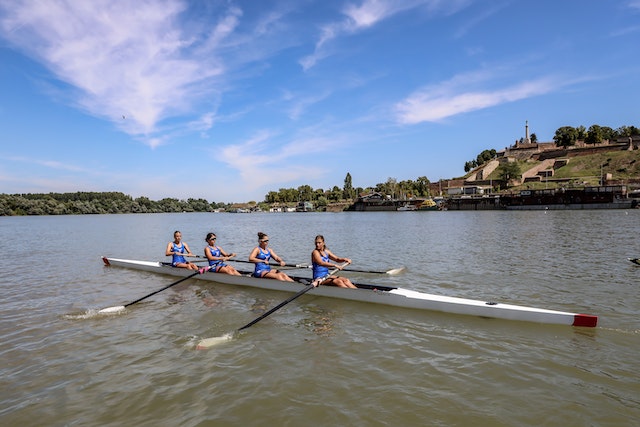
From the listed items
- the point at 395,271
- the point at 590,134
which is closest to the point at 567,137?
the point at 590,134

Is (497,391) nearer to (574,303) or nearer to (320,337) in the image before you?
(320,337)

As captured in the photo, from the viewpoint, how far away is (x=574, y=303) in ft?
33.7

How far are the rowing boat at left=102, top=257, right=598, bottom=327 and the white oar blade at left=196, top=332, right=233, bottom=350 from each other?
380 cm

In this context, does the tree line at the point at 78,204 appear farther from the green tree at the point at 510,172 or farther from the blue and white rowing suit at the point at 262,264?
the green tree at the point at 510,172

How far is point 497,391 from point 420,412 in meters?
1.41

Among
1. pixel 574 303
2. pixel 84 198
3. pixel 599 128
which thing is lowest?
pixel 574 303

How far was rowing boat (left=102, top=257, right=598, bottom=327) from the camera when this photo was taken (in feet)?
26.9

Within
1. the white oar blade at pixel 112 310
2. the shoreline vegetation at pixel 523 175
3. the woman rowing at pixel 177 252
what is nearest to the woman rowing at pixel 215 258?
the woman rowing at pixel 177 252

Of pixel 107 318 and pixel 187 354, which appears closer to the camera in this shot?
pixel 187 354

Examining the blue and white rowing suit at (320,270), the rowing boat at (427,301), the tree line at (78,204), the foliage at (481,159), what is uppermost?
the foliage at (481,159)

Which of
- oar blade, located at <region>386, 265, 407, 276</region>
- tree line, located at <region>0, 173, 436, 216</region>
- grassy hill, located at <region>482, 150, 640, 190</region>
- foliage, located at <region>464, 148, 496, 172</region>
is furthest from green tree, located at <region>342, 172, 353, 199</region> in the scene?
oar blade, located at <region>386, 265, 407, 276</region>

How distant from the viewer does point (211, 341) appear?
26.1ft

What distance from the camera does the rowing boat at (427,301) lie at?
8.20 meters

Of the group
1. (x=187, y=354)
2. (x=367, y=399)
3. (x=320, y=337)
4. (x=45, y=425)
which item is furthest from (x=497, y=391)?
(x=45, y=425)
